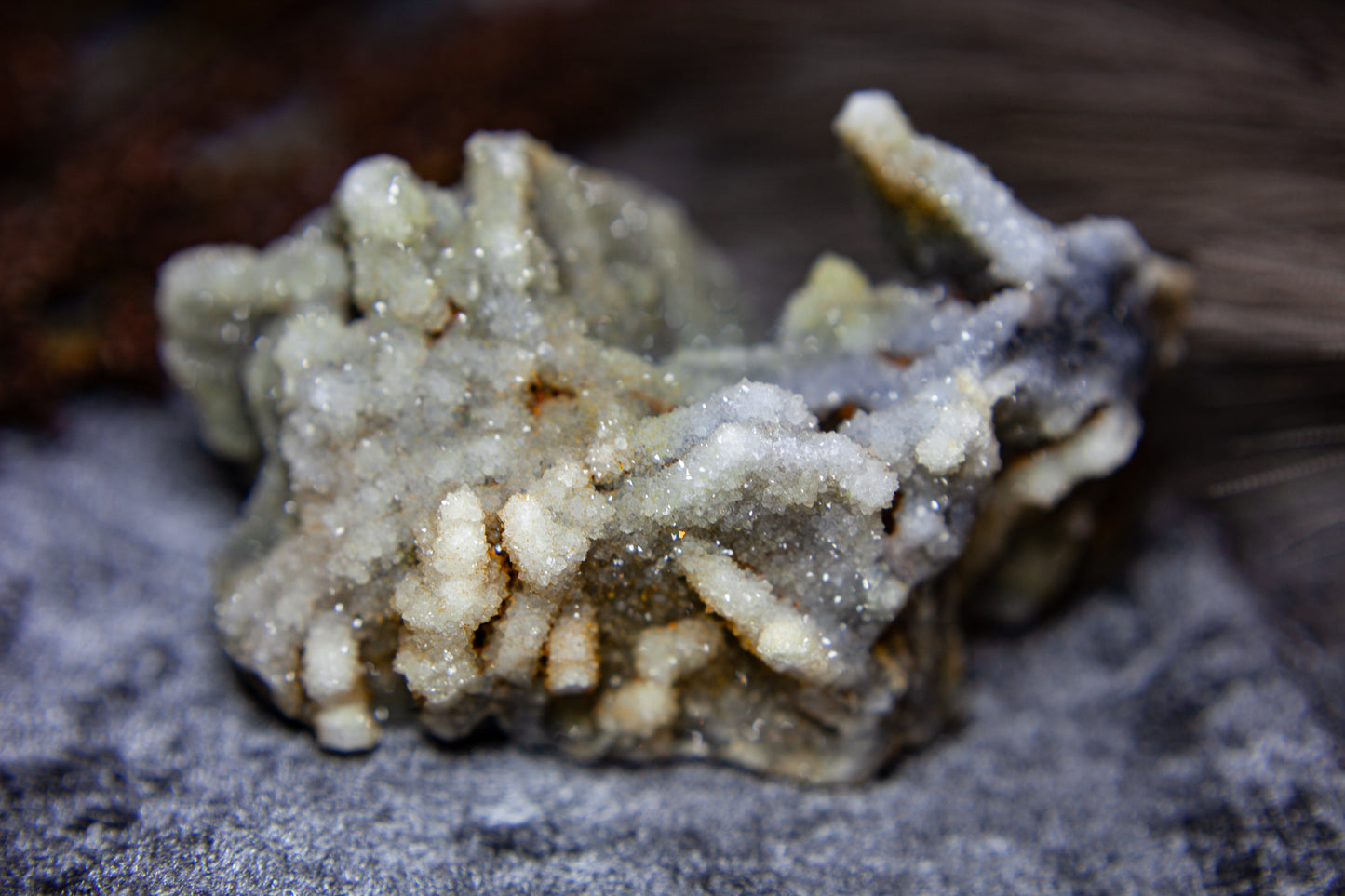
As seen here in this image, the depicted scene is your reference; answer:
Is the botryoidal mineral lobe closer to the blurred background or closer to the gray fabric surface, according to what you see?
the gray fabric surface

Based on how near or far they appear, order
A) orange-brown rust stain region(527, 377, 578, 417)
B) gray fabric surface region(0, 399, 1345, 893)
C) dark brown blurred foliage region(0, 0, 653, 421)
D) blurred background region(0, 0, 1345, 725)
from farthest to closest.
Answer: dark brown blurred foliage region(0, 0, 653, 421) < blurred background region(0, 0, 1345, 725) < orange-brown rust stain region(527, 377, 578, 417) < gray fabric surface region(0, 399, 1345, 893)

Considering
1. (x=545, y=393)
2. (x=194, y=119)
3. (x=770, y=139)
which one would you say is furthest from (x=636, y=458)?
(x=194, y=119)

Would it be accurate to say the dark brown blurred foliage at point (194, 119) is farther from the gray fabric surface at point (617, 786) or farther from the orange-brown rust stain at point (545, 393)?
the orange-brown rust stain at point (545, 393)

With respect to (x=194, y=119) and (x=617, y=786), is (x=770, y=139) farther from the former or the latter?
(x=617, y=786)

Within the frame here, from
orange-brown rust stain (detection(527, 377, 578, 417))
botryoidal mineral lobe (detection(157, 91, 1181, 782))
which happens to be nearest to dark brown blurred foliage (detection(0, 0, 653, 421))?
botryoidal mineral lobe (detection(157, 91, 1181, 782))

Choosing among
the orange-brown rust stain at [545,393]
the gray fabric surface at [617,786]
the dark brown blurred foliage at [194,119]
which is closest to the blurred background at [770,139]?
the dark brown blurred foliage at [194,119]

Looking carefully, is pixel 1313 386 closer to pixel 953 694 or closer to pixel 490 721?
pixel 953 694

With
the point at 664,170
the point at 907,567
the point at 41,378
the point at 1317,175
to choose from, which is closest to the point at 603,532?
the point at 907,567
